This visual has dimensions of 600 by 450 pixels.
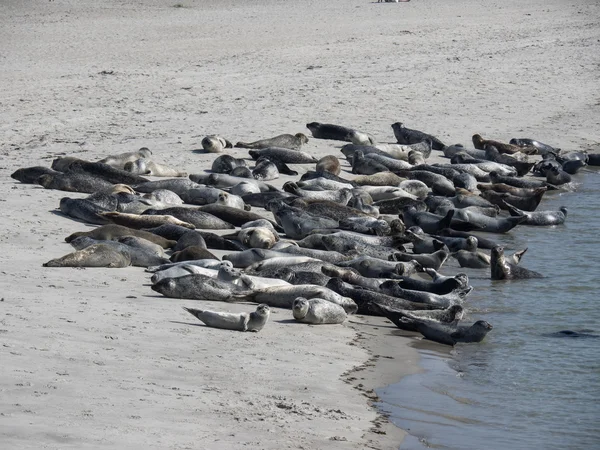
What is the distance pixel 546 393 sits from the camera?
5.97 metres

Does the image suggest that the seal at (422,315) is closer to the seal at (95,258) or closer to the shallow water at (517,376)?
the shallow water at (517,376)

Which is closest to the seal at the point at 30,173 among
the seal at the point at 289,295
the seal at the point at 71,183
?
the seal at the point at 71,183

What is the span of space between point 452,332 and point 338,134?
7584 mm

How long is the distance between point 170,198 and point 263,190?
1222mm

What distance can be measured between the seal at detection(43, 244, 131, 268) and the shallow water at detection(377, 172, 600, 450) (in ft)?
7.43

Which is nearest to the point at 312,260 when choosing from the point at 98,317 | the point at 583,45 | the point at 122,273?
the point at 122,273

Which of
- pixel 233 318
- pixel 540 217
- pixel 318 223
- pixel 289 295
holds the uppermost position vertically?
pixel 233 318

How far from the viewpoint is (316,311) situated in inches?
263

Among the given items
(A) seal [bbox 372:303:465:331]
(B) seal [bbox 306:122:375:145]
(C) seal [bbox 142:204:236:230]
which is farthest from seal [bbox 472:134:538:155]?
(A) seal [bbox 372:303:465:331]

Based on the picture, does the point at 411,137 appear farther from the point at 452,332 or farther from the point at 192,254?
the point at 452,332

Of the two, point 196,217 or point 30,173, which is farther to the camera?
point 30,173

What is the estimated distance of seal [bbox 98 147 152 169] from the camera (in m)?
11.5

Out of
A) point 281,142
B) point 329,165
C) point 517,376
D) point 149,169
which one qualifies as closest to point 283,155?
point 281,142

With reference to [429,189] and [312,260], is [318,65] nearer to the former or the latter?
[429,189]
